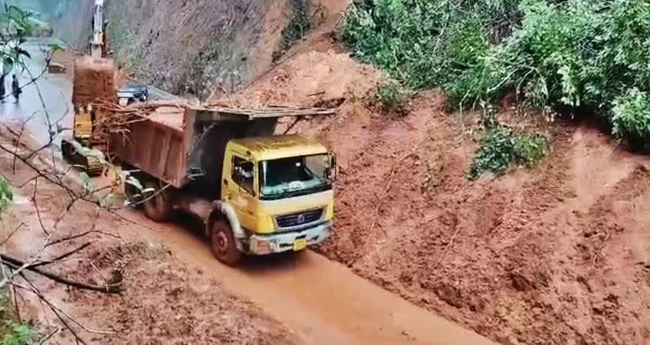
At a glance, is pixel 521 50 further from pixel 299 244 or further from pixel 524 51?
pixel 299 244

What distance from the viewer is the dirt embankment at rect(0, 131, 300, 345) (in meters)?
8.89

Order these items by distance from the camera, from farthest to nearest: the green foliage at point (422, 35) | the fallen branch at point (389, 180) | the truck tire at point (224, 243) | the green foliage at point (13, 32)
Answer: the green foliage at point (422, 35) → the fallen branch at point (389, 180) → the truck tire at point (224, 243) → the green foliage at point (13, 32)

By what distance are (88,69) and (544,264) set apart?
10593 millimetres

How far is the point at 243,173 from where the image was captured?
36.4 feet

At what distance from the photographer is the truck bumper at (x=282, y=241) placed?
11.0m

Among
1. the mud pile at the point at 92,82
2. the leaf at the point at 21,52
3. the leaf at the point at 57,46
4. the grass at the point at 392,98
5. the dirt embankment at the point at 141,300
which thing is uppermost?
the leaf at the point at 57,46

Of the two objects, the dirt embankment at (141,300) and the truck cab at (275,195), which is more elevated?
the truck cab at (275,195)

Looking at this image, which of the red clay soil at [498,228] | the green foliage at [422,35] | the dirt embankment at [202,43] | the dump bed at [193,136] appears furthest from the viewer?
the dirt embankment at [202,43]

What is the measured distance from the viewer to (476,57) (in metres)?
13.5

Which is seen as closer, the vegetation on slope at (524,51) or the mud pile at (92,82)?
the vegetation on slope at (524,51)

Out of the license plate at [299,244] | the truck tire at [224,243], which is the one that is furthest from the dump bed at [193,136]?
the license plate at [299,244]

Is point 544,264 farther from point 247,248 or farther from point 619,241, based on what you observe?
point 247,248

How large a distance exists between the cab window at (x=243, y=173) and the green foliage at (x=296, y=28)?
9.21 metres

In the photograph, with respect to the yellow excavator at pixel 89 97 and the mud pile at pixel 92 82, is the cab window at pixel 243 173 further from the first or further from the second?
the mud pile at pixel 92 82
